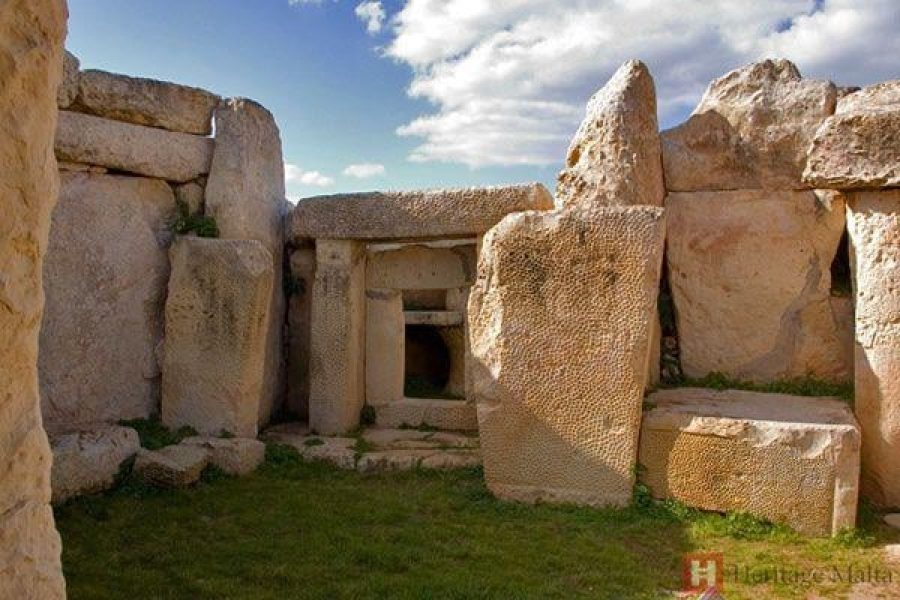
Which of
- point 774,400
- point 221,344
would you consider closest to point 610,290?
point 774,400

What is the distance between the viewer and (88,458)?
15.0 ft

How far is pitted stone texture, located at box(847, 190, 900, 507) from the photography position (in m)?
4.48

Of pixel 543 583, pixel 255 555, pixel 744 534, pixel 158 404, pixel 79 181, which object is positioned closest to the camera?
pixel 543 583

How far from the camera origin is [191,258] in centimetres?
559

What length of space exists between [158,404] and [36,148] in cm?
437

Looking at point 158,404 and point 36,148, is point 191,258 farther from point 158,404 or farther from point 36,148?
point 36,148

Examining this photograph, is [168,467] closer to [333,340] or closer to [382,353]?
[333,340]

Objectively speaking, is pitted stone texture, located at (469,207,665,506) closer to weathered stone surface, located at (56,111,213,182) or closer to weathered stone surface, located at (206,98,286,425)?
weathered stone surface, located at (206,98,286,425)

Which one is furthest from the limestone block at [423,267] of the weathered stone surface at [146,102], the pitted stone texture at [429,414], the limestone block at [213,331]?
the weathered stone surface at [146,102]

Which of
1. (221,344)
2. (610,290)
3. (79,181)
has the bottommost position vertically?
(221,344)

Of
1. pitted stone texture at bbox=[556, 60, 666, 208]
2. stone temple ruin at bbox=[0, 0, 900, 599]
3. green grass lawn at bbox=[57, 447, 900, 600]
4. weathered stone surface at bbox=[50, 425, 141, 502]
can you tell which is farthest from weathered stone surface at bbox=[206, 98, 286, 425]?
pitted stone texture at bbox=[556, 60, 666, 208]

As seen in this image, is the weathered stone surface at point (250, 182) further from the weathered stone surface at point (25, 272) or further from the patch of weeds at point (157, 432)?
the weathered stone surface at point (25, 272)

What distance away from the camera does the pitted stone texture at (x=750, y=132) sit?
5.37 meters

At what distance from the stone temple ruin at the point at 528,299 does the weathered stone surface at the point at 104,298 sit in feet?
0.05
